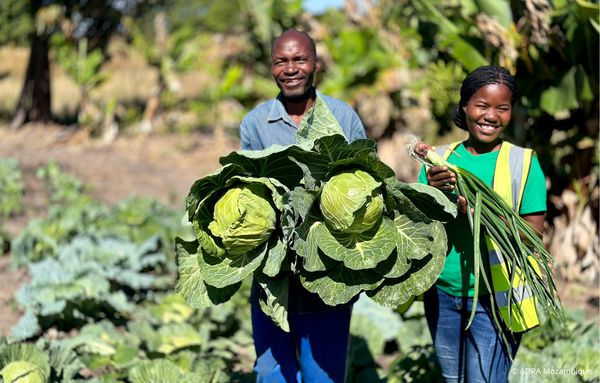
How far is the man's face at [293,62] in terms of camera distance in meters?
1.88

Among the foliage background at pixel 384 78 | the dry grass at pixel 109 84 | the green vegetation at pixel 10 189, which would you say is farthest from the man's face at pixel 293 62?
the dry grass at pixel 109 84

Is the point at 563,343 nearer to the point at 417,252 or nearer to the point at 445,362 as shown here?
the point at 445,362

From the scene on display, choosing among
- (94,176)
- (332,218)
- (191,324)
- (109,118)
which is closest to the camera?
(332,218)

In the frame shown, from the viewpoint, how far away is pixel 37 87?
536 inches

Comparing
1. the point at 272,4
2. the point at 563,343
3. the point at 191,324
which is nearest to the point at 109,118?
the point at 272,4

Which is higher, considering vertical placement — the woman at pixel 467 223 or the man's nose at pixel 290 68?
the man's nose at pixel 290 68

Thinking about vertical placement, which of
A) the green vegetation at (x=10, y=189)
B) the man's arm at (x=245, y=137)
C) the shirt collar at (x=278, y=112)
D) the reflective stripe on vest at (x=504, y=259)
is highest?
the shirt collar at (x=278, y=112)

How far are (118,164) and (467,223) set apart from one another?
933 centimetres

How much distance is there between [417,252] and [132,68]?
19971 millimetres

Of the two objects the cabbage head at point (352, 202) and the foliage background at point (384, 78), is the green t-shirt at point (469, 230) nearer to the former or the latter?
the cabbage head at point (352, 202)

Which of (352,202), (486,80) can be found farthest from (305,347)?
(486,80)

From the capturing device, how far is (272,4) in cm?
952

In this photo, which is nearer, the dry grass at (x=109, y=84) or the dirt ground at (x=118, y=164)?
the dirt ground at (x=118, y=164)

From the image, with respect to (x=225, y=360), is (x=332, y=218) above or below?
above
